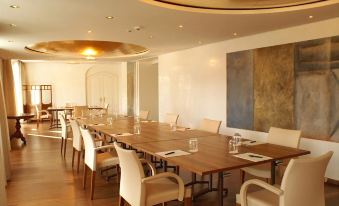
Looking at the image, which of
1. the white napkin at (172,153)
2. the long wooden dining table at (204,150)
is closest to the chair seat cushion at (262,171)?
the long wooden dining table at (204,150)

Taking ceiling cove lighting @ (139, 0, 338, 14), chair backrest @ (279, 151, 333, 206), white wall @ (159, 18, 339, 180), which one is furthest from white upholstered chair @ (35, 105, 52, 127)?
chair backrest @ (279, 151, 333, 206)

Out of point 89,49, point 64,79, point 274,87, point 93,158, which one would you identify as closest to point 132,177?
point 93,158

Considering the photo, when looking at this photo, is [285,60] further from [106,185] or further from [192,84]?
[106,185]

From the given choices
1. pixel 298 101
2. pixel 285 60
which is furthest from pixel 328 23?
pixel 298 101

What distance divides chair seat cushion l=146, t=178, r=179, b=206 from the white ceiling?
209 centimetres

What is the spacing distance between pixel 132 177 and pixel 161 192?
0.29m

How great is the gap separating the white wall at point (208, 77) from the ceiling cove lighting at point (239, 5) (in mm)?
770

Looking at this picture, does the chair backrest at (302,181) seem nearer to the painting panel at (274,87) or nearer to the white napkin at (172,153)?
the white napkin at (172,153)

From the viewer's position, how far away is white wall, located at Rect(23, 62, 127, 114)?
1216cm

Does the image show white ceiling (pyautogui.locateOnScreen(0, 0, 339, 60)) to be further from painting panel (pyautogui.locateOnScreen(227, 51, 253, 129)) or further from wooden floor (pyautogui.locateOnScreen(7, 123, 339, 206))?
wooden floor (pyautogui.locateOnScreen(7, 123, 339, 206))

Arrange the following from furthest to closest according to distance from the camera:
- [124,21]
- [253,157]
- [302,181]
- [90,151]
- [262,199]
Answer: [124,21] < [90,151] < [253,157] < [262,199] < [302,181]

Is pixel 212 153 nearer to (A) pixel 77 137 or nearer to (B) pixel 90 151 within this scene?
(B) pixel 90 151

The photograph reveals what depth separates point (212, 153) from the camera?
2.76 m

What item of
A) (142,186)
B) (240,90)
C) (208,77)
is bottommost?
(142,186)
